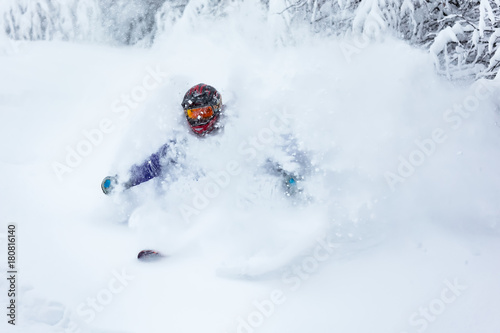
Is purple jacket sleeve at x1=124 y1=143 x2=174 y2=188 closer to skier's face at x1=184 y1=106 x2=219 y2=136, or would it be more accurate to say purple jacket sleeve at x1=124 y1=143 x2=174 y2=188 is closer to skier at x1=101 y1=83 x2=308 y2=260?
skier at x1=101 y1=83 x2=308 y2=260

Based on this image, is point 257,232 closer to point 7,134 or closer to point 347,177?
point 347,177

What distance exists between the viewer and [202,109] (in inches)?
171

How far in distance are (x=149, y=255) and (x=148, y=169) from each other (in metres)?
1.22

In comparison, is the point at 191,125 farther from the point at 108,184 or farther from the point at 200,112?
the point at 108,184

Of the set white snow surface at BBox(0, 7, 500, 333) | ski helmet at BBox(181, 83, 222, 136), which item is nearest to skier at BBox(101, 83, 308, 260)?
ski helmet at BBox(181, 83, 222, 136)

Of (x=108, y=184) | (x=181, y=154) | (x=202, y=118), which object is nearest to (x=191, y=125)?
(x=202, y=118)

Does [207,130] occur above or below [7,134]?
above

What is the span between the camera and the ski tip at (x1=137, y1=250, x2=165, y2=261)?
3.79 m

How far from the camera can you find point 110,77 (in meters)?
9.73

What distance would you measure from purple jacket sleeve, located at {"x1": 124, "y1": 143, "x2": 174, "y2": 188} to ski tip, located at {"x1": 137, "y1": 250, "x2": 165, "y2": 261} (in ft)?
3.64

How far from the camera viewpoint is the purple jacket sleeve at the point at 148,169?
464 centimetres

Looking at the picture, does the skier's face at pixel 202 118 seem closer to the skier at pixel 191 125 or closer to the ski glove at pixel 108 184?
the skier at pixel 191 125

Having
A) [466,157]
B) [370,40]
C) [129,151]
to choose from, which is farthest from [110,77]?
[466,157]

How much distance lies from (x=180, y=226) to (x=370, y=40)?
3.18 m
